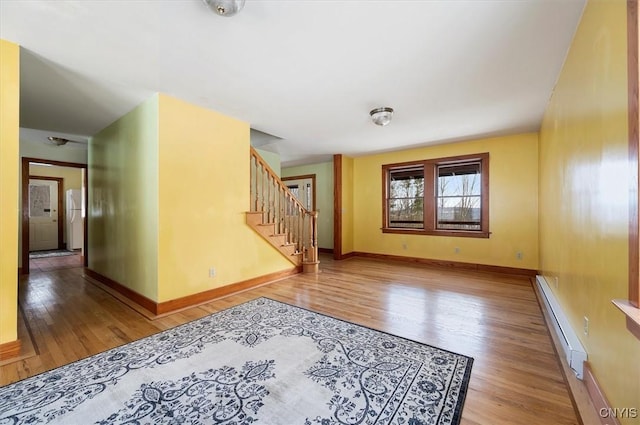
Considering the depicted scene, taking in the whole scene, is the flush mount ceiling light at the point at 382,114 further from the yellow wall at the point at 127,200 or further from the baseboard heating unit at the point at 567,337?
the baseboard heating unit at the point at 567,337

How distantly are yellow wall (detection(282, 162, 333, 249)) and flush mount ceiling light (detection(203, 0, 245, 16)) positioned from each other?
5280 mm

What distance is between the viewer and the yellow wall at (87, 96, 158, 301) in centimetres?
296

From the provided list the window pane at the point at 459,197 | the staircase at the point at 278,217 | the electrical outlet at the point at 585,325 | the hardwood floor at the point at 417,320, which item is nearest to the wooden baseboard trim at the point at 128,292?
the hardwood floor at the point at 417,320

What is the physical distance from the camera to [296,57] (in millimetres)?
2184

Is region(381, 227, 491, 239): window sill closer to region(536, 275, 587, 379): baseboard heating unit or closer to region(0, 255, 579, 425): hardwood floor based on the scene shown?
region(0, 255, 579, 425): hardwood floor

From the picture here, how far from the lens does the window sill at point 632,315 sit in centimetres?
93

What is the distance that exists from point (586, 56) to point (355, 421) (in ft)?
8.61

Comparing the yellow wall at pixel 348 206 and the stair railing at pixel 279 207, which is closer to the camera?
the stair railing at pixel 279 207

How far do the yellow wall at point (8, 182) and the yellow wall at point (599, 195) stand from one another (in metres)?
3.79

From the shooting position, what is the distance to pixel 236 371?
5.95 feet

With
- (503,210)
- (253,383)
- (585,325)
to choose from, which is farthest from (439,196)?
(253,383)

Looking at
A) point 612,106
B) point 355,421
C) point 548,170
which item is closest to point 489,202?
point 548,170

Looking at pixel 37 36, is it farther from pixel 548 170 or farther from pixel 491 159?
pixel 491 159

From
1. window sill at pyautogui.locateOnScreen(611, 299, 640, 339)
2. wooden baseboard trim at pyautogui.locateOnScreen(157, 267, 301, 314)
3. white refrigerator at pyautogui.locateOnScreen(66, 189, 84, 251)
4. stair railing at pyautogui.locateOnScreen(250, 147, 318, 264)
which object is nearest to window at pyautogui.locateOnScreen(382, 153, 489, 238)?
stair railing at pyautogui.locateOnScreen(250, 147, 318, 264)
